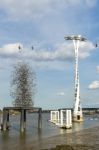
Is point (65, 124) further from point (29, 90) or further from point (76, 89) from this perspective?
point (76, 89)

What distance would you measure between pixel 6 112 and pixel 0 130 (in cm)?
270

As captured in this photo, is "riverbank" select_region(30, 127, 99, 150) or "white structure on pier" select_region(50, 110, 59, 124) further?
"white structure on pier" select_region(50, 110, 59, 124)

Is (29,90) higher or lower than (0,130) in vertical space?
higher

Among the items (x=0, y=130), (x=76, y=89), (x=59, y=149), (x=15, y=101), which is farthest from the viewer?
(x=76, y=89)

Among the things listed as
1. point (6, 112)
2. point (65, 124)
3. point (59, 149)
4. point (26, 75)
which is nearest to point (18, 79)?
point (26, 75)

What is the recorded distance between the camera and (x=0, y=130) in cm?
6266

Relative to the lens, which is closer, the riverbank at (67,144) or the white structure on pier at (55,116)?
the riverbank at (67,144)

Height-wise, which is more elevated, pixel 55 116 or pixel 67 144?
pixel 55 116

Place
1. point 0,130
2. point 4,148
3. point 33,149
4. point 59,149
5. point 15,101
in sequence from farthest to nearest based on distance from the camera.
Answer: point 15,101, point 0,130, point 4,148, point 33,149, point 59,149

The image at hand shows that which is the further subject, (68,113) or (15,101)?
(15,101)

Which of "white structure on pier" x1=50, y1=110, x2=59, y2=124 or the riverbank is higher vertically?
"white structure on pier" x1=50, y1=110, x2=59, y2=124

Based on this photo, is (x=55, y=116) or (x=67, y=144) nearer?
(x=67, y=144)

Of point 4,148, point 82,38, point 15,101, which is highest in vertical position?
point 82,38

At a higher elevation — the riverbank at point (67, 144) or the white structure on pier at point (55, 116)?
the white structure on pier at point (55, 116)
